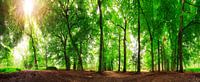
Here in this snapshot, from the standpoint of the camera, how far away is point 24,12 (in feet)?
83.7

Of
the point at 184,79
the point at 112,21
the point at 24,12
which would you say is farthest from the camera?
the point at 112,21

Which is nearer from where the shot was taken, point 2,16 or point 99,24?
point 2,16

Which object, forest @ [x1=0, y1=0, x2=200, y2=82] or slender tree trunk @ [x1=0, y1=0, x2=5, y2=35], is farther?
forest @ [x1=0, y1=0, x2=200, y2=82]

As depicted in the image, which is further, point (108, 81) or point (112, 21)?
point (112, 21)

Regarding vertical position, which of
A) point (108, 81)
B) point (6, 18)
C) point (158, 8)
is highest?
point (158, 8)

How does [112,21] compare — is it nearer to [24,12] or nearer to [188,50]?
[188,50]

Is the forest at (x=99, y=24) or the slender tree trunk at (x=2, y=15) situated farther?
the forest at (x=99, y=24)

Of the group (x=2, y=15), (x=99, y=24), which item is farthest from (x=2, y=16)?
(x=99, y=24)

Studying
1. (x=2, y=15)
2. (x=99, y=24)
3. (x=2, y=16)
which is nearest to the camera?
(x=2, y=15)

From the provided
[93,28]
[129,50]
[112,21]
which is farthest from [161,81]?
[129,50]

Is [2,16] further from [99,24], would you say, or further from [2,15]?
[99,24]

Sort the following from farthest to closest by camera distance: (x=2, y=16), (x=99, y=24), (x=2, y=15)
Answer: (x=99, y=24)
(x=2, y=16)
(x=2, y=15)

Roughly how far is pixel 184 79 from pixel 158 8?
17.2 meters

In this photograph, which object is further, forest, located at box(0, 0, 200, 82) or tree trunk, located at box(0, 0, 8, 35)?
forest, located at box(0, 0, 200, 82)
